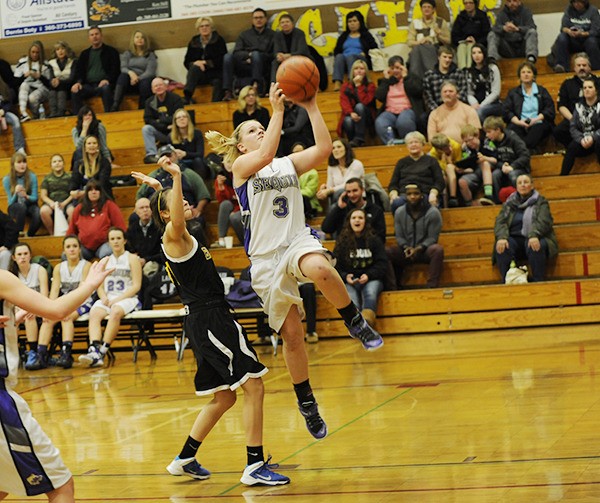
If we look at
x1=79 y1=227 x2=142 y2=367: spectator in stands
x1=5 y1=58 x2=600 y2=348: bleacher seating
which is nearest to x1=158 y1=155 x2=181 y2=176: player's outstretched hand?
x1=79 y1=227 x2=142 y2=367: spectator in stands

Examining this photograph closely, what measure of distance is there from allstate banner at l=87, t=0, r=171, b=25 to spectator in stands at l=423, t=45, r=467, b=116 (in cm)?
489

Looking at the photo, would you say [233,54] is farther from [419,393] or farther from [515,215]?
[419,393]

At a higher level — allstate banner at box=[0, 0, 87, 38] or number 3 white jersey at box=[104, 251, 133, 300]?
allstate banner at box=[0, 0, 87, 38]

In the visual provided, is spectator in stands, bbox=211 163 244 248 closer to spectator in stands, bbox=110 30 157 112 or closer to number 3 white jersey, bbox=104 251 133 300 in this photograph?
number 3 white jersey, bbox=104 251 133 300

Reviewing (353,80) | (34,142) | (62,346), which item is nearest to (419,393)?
(62,346)

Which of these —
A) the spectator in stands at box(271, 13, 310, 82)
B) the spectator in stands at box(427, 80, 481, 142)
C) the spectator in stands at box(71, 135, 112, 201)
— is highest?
the spectator in stands at box(271, 13, 310, 82)

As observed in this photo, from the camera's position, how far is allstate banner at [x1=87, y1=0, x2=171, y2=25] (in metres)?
16.7

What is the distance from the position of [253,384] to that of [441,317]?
21.2ft

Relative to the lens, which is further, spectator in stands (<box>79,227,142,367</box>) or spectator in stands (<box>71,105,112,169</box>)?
spectator in stands (<box>71,105,112,169</box>)

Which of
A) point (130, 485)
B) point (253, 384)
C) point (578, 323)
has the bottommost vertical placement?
point (578, 323)

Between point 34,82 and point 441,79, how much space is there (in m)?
6.58

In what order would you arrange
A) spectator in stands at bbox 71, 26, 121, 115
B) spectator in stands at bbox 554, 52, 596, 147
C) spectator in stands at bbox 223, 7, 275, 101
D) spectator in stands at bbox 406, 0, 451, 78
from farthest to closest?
spectator in stands at bbox 71, 26, 121, 115
spectator in stands at bbox 223, 7, 275, 101
spectator in stands at bbox 406, 0, 451, 78
spectator in stands at bbox 554, 52, 596, 147

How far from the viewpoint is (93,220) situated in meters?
12.9

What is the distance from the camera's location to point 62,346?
11.6 meters
